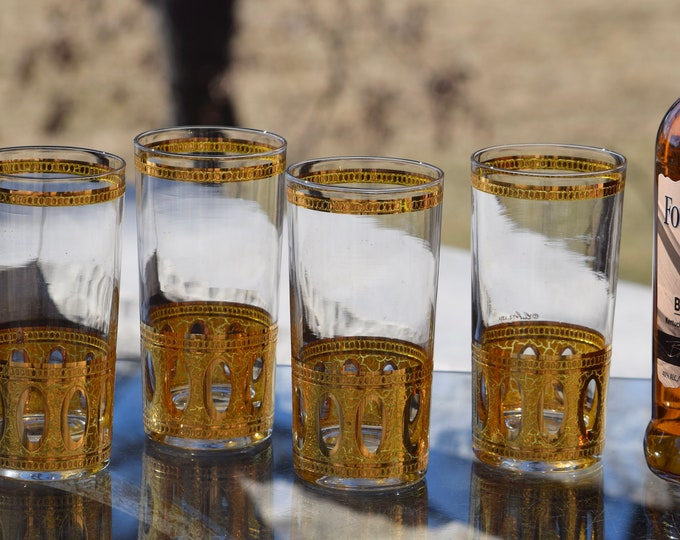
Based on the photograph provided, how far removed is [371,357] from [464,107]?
5282 mm

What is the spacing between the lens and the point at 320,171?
108cm

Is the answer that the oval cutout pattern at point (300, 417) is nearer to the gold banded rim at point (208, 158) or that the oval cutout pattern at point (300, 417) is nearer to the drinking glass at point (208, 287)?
the drinking glass at point (208, 287)

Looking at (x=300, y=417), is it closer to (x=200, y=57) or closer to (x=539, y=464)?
(x=539, y=464)

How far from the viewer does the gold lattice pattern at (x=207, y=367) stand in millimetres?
1153

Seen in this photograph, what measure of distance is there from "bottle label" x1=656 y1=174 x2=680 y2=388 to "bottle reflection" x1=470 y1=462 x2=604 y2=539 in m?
0.11

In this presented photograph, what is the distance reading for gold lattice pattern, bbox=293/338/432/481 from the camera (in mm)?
1053

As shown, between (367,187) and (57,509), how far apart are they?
0.36 m

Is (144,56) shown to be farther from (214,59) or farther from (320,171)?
(320,171)

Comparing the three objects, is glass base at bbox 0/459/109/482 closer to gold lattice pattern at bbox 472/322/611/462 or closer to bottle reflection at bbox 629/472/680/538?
gold lattice pattern at bbox 472/322/611/462

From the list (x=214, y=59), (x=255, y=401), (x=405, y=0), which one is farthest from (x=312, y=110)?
(x=255, y=401)

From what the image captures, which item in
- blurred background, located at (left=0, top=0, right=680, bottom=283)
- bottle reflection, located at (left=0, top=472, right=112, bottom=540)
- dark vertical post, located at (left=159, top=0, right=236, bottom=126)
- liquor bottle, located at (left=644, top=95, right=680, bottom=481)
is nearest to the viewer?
bottle reflection, located at (left=0, top=472, right=112, bottom=540)

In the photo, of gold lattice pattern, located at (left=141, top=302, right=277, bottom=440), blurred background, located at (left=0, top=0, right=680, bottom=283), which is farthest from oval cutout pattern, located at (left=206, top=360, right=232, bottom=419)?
blurred background, located at (left=0, top=0, right=680, bottom=283)

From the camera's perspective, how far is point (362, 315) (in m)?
1.04

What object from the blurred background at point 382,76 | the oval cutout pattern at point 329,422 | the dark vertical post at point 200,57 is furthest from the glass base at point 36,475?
the blurred background at point 382,76
